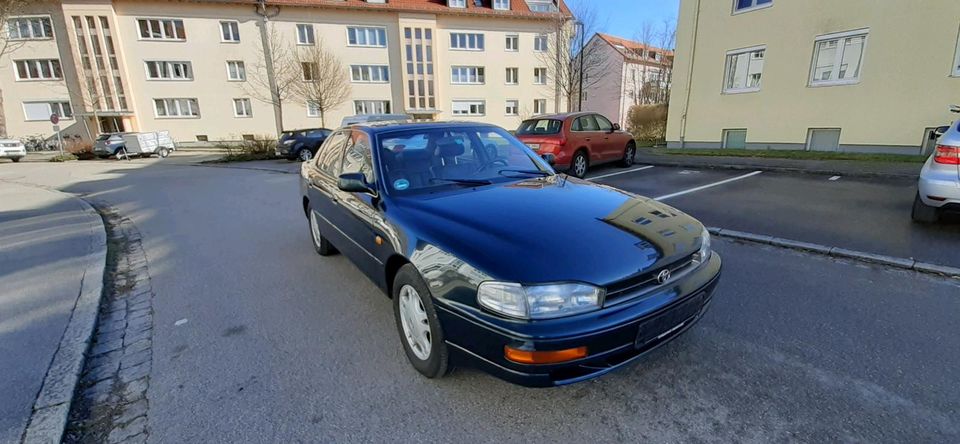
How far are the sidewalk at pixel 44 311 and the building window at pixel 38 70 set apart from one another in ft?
113

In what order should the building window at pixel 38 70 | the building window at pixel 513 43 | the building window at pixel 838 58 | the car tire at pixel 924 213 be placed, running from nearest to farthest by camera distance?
the car tire at pixel 924 213 → the building window at pixel 838 58 → the building window at pixel 38 70 → the building window at pixel 513 43

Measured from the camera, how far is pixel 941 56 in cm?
1064

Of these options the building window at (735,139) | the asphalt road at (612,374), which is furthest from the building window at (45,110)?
the building window at (735,139)

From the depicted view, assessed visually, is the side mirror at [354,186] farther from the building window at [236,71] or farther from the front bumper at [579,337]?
the building window at [236,71]

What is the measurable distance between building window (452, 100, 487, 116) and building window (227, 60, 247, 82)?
16369 millimetres

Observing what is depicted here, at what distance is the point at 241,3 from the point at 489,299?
122ft

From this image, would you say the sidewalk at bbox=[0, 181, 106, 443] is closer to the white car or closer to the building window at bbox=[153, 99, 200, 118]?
the white car

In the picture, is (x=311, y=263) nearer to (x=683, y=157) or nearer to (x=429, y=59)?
(x=683, y=157)

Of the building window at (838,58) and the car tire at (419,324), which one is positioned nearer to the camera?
the car tire at (419,324)

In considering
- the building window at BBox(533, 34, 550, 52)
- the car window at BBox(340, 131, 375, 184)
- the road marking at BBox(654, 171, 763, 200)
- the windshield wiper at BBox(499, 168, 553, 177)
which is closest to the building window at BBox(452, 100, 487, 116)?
the building window at BBox(533, 34, 550, 52)

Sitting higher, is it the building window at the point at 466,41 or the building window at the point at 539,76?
the building window at the point at 466,41

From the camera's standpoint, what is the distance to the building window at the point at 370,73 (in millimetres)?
33750

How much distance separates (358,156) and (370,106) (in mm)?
33205

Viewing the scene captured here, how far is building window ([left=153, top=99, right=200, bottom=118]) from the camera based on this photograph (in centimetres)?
3161
